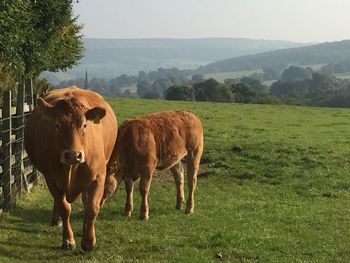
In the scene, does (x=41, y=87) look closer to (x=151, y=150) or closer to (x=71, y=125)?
(x=151, y=150)

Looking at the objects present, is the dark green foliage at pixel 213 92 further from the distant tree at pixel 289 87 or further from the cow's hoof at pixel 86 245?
the cow's hoof at pixel 86 245

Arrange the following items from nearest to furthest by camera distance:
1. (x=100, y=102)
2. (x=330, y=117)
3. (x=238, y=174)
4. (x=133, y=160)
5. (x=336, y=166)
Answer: (x=100, y=102) → (x=133, y=160) → (x=238, y=174) → (x=336, y=166) → (x=330, y=117)

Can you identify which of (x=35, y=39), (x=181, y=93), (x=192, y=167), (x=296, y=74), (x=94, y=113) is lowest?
(x=296, y=74)

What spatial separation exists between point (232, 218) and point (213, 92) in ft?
188

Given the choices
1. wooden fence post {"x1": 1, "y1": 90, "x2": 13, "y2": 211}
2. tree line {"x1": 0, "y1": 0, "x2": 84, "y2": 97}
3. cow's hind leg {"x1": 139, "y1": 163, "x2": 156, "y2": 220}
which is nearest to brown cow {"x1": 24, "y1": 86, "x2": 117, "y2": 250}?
wooden fence post {"x1": 1, "y1": 90, "x2": 13, "y2": 211}

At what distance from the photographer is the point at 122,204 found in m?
11.7

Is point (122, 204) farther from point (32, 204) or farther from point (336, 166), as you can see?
point (336, 166)

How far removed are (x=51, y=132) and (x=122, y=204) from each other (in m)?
4.19

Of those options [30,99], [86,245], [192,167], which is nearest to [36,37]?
[30,99]

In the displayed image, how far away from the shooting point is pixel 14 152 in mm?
11281

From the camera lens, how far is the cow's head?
268 inches

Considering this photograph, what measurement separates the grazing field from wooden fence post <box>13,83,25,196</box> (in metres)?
0.43

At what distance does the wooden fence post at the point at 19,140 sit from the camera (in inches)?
440

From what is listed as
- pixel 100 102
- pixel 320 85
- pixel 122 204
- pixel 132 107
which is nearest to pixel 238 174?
pixel 122 204
